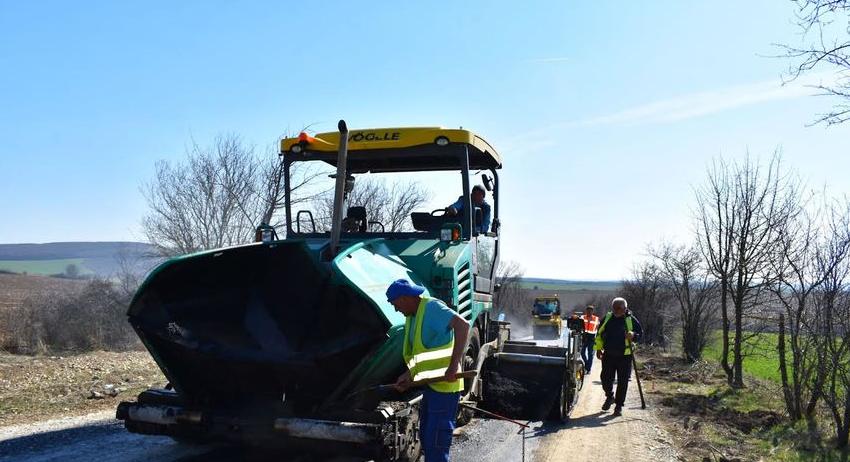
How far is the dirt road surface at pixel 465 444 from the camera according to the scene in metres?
5.79

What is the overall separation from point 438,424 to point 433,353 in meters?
0.48

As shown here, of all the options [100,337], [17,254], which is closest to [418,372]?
[100,337]

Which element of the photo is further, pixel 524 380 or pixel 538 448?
pixel 524 380

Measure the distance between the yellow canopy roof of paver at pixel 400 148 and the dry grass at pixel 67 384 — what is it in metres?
4.30

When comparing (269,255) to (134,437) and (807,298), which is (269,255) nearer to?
(134,437)

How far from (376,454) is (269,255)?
164 cm

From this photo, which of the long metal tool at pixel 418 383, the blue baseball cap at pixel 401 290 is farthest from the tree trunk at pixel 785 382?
the blue baseball cap at pixel 401 290

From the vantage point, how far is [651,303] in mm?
31781

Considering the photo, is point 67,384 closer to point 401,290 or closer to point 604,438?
point 401,290

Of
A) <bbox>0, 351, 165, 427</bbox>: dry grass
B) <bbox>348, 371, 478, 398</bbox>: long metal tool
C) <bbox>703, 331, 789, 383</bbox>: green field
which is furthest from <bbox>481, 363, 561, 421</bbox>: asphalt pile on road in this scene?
<bbox>703, 331, 789, 383</bbox>: green field

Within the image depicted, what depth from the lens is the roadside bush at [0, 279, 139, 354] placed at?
17734 millimetres

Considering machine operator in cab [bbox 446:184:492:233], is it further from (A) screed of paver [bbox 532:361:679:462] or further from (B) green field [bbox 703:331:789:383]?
(B) green field [bbox 703:331:789:383]

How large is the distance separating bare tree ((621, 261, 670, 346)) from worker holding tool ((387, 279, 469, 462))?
25.3 m

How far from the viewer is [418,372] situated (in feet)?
14.4
